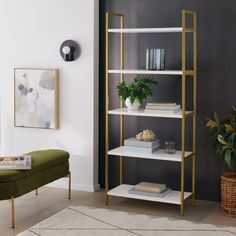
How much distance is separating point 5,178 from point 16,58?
1833 mm

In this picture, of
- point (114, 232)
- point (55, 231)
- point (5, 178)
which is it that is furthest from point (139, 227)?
point (5, 178)

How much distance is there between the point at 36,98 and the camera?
551 cm

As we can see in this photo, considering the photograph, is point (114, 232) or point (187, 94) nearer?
point (114, 232)

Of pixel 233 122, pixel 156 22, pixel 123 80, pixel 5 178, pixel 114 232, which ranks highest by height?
pixel 156 22

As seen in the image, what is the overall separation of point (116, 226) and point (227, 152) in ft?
3.84

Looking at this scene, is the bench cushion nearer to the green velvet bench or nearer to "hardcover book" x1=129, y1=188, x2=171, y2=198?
the green velvet bench

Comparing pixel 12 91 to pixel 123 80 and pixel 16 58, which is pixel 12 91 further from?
pixel 123 80

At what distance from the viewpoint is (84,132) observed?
5359mm

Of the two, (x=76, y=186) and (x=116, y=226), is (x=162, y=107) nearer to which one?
(x=116, y=226)

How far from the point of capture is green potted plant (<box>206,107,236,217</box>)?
15.0 ft

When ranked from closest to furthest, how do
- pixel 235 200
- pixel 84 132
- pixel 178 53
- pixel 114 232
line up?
pixel 114 232 → pixel 235 200 → pixel 178 53 → pixel 84 132

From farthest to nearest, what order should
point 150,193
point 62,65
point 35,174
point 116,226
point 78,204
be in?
1. point 62,65
2. point 78,204
3. point 150,193
4. point 35,174
5. point 116,226

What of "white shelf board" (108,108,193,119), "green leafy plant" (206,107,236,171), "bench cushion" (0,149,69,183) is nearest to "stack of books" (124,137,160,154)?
"white shelf board" (108,108,193,119)

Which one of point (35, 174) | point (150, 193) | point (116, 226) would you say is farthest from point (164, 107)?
point (35, 174)
